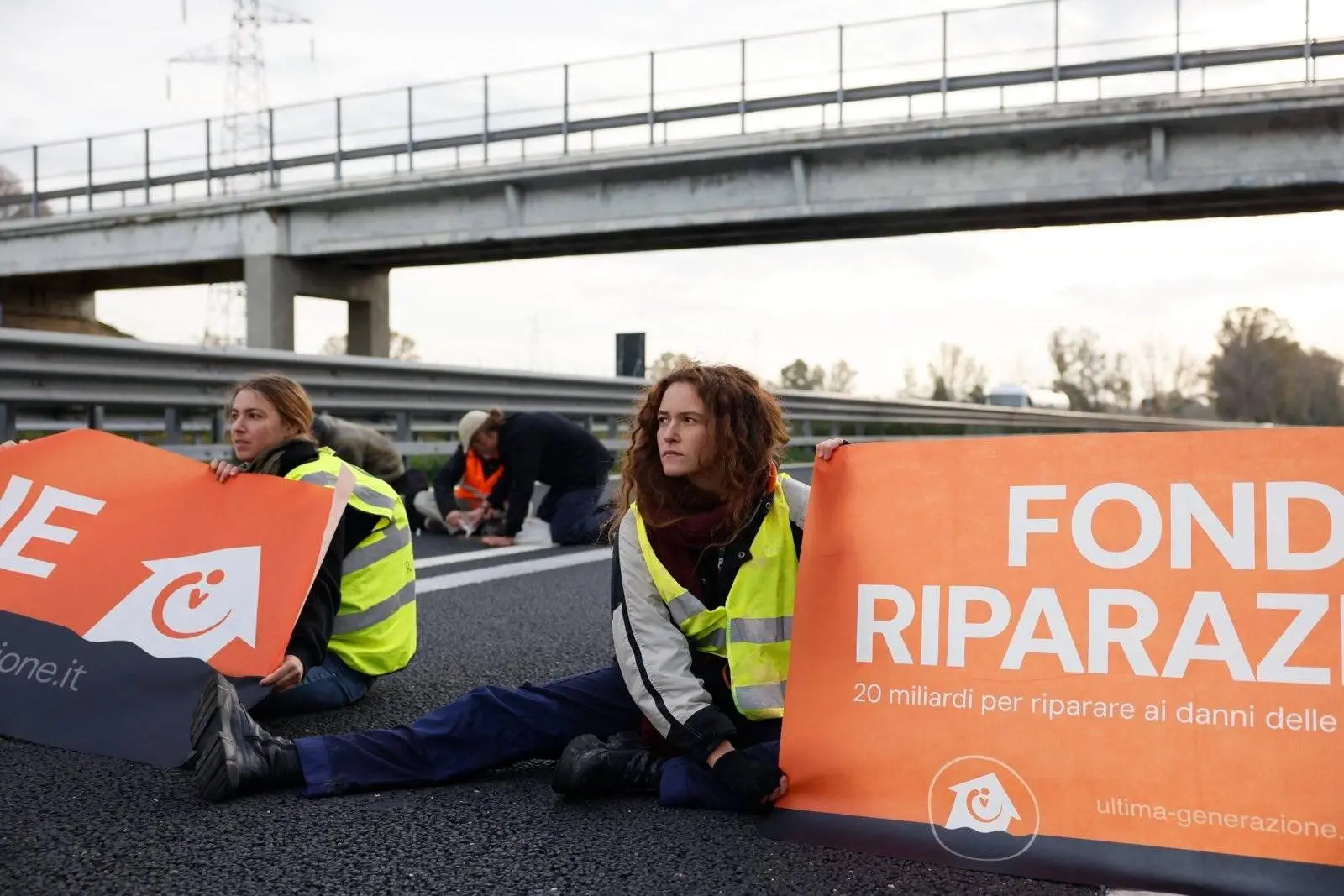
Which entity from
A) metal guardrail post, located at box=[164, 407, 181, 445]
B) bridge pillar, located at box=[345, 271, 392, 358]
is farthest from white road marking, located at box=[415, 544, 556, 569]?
bridge pillar, located at box=[345, 271, 392, 358]

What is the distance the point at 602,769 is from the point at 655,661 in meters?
0.30

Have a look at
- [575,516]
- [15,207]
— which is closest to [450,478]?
[575,516]

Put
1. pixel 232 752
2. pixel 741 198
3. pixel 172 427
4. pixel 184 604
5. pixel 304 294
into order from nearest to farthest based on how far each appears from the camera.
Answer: pixel 232 752, pixel 184 604, pixel 172 427, pixel 741 198, pixel 304 294

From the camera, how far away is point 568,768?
3.21m

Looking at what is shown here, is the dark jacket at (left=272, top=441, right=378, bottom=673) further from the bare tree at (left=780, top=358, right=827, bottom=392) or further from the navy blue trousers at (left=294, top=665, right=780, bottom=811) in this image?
the bare tree at (left=780, top=358, right=827, bottom=392)

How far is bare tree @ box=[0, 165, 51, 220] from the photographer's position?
36188 millimetres

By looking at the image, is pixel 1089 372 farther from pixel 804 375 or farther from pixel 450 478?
pixel 450 478

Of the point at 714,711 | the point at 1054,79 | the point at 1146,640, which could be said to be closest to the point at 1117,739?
the point at 1146,640

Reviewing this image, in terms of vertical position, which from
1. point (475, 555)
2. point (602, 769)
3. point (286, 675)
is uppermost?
point (286, 675)

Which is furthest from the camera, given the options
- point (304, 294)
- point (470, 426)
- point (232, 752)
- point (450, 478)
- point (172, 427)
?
point (304, 294)

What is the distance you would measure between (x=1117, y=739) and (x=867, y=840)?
23.2 inches

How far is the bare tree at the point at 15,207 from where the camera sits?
3619 centimetres

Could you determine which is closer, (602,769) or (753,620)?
(602,769)

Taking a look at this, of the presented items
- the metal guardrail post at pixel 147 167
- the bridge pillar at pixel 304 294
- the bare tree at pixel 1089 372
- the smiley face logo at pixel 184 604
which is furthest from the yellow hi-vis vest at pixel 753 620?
the bare tree at pixel 1089 372
